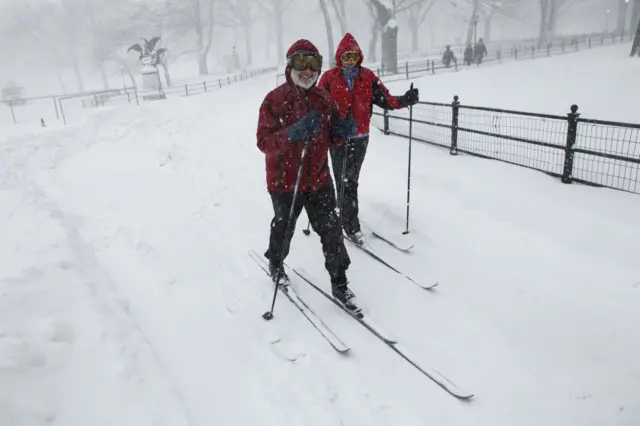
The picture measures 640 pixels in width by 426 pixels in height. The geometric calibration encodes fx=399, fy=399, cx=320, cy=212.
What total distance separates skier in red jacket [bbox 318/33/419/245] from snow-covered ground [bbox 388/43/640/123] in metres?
10.4

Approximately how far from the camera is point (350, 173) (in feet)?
15.8

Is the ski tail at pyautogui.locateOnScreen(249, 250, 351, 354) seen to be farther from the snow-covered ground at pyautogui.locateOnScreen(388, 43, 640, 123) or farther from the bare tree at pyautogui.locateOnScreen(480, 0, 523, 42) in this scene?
the bare tree at pyautogui.locateOnScreen(480, 0, 523, 42)

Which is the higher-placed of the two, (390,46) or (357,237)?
(390,46)

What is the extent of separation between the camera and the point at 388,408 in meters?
2.72

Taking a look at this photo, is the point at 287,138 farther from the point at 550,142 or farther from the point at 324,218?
the point at 550,142

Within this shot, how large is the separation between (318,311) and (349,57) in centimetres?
275

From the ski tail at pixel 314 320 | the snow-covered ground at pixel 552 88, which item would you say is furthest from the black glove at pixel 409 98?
the snow-covered ground at pixel 552 88

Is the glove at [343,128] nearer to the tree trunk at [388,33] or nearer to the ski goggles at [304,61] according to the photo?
the ski goggles at [304,61]

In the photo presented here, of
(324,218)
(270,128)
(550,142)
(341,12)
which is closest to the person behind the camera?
(270,128)

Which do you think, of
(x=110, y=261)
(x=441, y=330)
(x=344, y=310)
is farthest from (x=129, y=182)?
(x=441, y=330)

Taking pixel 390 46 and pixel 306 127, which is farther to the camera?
pixel 390 46

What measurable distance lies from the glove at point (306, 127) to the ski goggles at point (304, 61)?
38cm

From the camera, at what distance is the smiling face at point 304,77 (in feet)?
10.7

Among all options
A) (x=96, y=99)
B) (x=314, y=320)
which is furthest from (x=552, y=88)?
(x=96, y=99)
